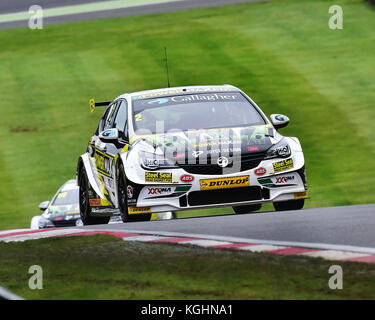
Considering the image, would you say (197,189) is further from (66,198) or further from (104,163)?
(66,198)

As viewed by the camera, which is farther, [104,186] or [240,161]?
[104,186]

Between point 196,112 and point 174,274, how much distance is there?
3934 mm

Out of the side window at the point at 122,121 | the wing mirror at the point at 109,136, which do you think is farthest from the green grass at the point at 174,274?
the side window at the point at 122,121

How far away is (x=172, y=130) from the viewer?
11344 millimetres

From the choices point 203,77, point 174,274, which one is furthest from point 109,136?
point 203,77

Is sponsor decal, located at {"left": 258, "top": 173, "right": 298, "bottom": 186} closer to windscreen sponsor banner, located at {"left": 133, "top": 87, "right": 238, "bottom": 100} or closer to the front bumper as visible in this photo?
the front bumper

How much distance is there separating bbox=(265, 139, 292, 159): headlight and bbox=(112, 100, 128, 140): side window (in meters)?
1.75

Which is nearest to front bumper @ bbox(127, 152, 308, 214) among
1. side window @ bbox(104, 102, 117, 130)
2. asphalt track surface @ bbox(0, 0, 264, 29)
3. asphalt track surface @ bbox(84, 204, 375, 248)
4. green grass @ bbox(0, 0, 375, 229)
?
asphalt track surface @ bbox(84, 204, 375, 248)

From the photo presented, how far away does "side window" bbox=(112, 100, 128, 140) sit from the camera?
39.1 ft

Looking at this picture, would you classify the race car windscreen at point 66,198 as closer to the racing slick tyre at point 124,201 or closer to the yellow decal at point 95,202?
the yellow decal at point 95,202

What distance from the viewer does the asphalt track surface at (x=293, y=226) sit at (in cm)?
991
